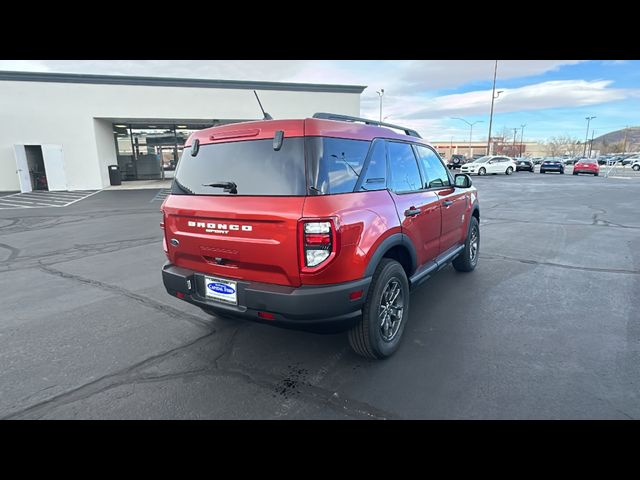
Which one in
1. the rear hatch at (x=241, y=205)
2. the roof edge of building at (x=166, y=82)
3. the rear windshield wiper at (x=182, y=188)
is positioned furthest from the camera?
the roof edge of building at (x=166, y=82)

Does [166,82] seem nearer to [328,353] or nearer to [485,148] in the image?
[328,353]

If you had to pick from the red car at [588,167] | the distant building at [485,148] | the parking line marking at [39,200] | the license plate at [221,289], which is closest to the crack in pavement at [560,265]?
the license plate at [221,289]

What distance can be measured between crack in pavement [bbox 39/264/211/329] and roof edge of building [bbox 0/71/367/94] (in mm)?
16883

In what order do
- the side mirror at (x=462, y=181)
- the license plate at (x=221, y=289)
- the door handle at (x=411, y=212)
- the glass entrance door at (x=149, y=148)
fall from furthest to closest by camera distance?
the glass entrance door at (x=149, y=148) < the side mirror at (x=462, y=181) < the door handle at (x=411, y=212) < the license plate at (x=221, y=289)

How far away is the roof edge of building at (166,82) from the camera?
18.3m

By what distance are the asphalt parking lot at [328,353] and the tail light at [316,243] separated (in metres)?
1.02

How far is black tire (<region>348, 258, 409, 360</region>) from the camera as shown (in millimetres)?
2875

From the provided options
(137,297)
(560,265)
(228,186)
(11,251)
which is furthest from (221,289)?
(11,251)

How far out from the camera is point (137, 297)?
4621 mm

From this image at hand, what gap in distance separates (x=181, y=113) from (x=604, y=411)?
72.4ft

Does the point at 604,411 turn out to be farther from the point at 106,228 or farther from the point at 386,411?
the point at 106,228

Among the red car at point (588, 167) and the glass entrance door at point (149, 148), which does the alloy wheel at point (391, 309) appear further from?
the red car at point (588, 167)
